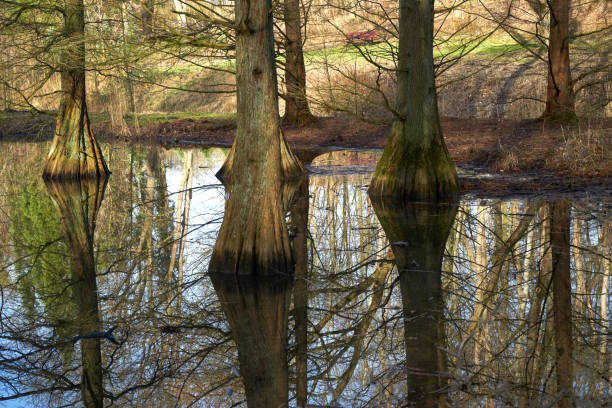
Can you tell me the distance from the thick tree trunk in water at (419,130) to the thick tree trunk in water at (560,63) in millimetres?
6246

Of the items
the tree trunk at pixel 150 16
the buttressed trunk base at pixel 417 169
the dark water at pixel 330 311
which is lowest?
the dark water at pixel 330 311

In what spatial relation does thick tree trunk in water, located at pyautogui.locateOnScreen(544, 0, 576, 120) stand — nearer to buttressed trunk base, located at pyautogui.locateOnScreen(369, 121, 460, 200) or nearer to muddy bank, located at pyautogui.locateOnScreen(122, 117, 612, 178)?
muddy bank, located at pyautogui.locateOnScreen(122, 117, 612, 178)

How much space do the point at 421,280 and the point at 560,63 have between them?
11329 mm

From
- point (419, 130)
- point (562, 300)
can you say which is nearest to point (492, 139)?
A: point (419, 130)

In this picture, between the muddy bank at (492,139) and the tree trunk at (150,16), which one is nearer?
the tree trunk at (150,16)

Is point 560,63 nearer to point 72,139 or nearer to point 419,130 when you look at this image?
point 419,130

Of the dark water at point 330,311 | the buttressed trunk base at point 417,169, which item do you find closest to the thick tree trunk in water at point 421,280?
the dark water at point 330,311

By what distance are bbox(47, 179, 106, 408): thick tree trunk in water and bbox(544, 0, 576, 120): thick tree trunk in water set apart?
34.3ft

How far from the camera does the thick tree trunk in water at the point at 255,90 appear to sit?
7.48m

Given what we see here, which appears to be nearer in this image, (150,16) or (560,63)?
(150,16)

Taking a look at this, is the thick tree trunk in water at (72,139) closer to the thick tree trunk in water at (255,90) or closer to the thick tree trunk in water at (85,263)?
the thick tree trunk in water at (85,263)

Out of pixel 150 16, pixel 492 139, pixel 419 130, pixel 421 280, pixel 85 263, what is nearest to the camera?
pixel 421 280

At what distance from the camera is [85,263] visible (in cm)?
869

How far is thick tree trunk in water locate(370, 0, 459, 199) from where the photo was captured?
11406mm
